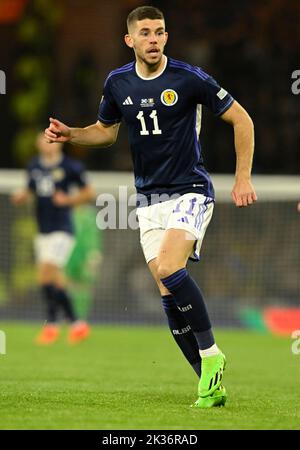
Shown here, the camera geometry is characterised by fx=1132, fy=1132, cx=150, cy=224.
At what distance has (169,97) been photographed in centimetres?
697

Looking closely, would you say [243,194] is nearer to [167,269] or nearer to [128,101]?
[167,269]

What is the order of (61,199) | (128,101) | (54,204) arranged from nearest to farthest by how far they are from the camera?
1. (128,101)
2. (61,199)
3. (54,204)

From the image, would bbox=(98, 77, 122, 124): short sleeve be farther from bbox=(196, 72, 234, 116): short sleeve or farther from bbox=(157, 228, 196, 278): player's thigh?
bbox=(157, 228, 196, 278): player's thigh

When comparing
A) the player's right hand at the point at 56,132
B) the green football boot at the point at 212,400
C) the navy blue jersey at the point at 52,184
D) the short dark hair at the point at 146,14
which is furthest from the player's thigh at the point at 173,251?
the navy blue jersey at the point at 52,184

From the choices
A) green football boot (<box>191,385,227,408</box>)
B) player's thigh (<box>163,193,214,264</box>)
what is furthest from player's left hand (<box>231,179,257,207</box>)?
green football boot (<box>191,385,227,408</box>)

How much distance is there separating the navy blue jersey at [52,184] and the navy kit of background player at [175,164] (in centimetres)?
619

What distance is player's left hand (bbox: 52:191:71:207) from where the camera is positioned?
1320 centimetres

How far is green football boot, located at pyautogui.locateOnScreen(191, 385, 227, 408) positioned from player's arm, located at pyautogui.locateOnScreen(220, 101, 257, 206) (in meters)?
1.12

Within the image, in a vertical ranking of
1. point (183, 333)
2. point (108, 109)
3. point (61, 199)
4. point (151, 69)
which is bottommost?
point (183, 333)

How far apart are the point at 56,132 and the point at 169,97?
2.57 ft

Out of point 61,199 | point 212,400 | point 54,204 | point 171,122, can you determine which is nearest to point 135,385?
point 212,400

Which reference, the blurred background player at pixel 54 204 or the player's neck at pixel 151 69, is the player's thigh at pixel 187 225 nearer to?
the player's neck at pixel 151 69

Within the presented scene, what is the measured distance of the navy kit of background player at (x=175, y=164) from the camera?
671 centimetres

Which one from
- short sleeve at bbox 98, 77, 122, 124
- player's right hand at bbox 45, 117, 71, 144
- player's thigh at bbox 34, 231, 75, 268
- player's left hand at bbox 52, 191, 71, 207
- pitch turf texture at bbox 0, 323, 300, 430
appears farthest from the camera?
player's thigh at bbox 34, 231, 75, 268
